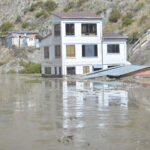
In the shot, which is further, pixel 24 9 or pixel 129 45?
pixel 24 9

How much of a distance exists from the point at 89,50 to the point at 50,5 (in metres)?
65.9

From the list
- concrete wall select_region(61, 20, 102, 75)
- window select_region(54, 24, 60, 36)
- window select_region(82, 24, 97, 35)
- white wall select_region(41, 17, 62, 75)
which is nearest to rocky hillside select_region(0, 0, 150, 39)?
window select_region(82, 24, 97, 35)

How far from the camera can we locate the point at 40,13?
102m

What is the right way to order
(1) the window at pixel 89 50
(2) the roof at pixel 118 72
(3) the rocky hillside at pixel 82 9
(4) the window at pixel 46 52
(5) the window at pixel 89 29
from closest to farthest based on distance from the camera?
1. (2) the roof at pixel 118 72
2. (1) the window at pixel 89 50
3. (5) the window at pixel 89 29
4. (4) the window at pixel 46 52
5. (3) the rocky hillside at pixel 82 9

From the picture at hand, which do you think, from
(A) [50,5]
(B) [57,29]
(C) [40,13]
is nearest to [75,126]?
(B) [57,29]

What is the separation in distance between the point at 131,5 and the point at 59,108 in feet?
207

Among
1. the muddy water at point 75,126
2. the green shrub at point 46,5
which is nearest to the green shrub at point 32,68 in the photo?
the green shrub at point 46,5

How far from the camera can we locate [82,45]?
4678cm

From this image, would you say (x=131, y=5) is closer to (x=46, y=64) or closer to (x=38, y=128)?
(x=46, y=64)

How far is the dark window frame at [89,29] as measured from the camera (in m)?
46.9

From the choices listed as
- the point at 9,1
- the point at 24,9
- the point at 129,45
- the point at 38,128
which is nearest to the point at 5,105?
the point at 38,128

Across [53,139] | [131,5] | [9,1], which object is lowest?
[53,139]

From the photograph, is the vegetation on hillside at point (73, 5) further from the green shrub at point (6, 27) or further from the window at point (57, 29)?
the window at point (57, 29)

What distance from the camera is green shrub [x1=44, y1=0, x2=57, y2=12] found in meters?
110
